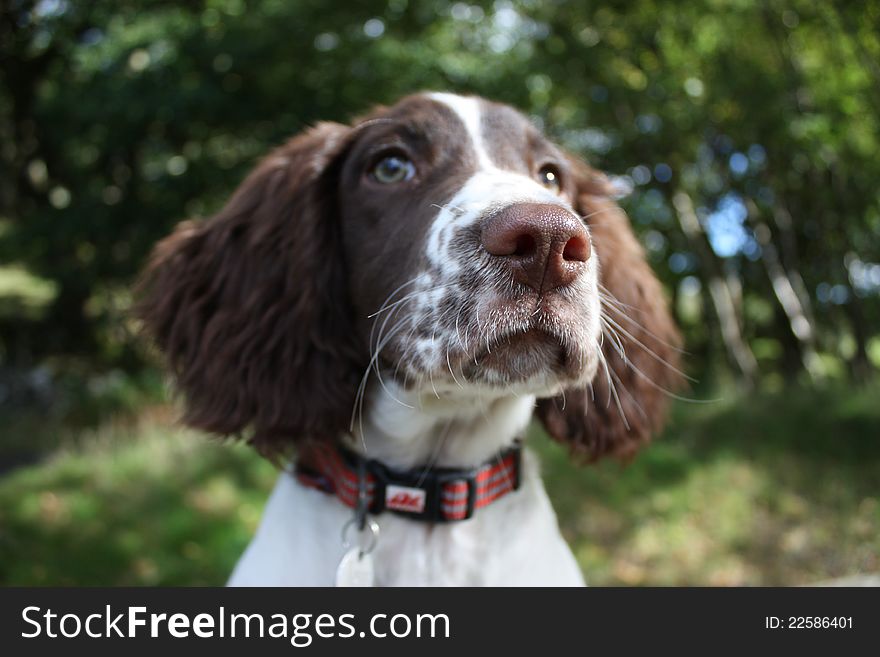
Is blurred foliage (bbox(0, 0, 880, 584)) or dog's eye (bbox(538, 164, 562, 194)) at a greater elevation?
dog's eye (bbox(538, 164, 562, 194))

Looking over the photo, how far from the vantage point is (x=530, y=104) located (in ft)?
27.9

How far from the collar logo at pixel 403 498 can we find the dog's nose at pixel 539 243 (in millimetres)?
670

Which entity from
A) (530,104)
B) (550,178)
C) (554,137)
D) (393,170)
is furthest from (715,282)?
(393,170)

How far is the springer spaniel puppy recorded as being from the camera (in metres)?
1.56

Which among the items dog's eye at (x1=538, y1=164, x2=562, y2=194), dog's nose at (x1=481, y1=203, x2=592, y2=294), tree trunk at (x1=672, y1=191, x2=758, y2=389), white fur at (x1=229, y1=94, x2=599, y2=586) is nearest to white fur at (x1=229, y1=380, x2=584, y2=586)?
white fur at (x1=229, y1=94, x2=599, y2=586)

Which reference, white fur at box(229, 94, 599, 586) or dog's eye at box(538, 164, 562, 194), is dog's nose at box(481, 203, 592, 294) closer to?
white fur at box(229, 94, 599, 586)

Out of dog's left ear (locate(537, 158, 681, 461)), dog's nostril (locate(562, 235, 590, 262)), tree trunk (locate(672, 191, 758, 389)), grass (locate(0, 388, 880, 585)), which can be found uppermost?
dog's nostril (locate(562, 235, 590, 262))

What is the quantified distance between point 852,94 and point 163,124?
25.3 feet

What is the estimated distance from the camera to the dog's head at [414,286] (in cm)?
145

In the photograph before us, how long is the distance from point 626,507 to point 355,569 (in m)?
3.69

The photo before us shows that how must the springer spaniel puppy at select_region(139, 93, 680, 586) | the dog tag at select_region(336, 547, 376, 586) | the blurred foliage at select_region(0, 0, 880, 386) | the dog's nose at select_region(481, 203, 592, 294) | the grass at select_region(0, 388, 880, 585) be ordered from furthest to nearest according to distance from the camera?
1. the blurred foliage at select_region(0, 0, 880, 386)
2. the grass at select_region(0, 388, 880, 585)
3. the dog tag at select_region(336, 547, 376, 586)
4. the springer spaniel puppy at select_region(139, 93, 680, 586)
5. the dog's nose at select_region(481, 203, 592, 294)

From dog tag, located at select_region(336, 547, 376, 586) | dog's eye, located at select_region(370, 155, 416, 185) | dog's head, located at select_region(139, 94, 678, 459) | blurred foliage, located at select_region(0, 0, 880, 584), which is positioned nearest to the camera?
dog's head, located at select_region(139, 94, 678, 459)

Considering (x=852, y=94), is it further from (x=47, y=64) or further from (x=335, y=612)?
(x=47, y=64)

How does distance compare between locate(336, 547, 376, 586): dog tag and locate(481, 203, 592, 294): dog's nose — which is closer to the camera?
locate(481, 203, 592, 294): dog's nose
